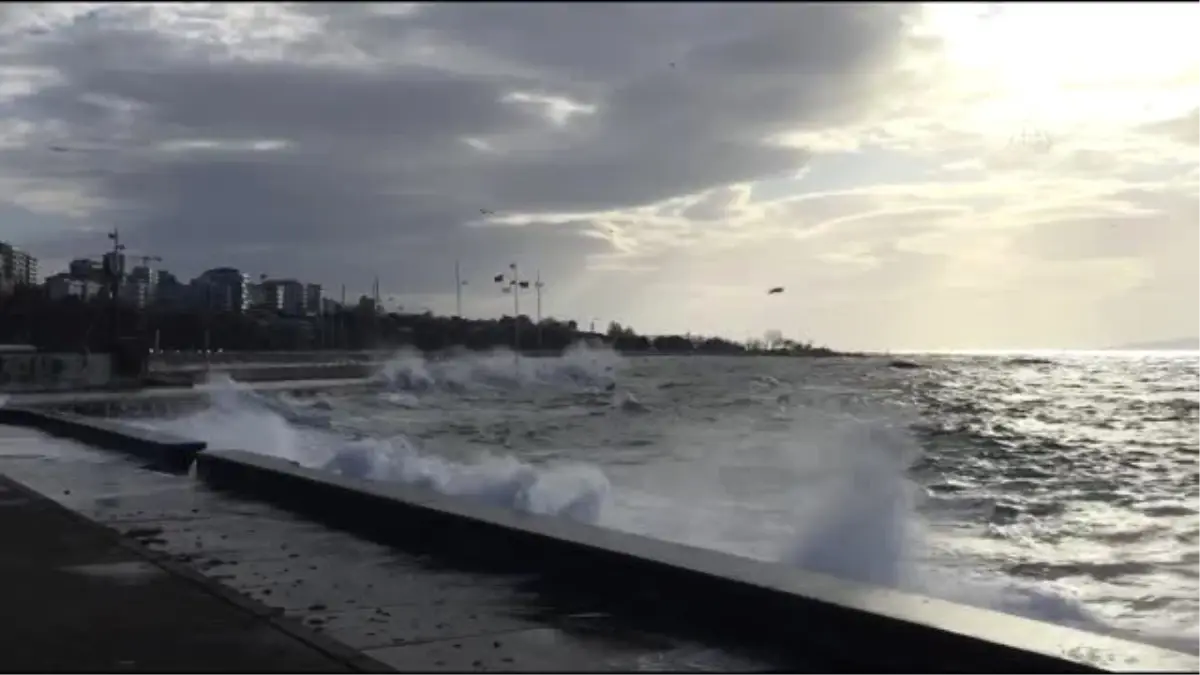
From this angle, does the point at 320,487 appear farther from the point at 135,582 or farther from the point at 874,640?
the point at 874,640

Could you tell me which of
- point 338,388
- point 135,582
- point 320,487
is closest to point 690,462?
point 320,487

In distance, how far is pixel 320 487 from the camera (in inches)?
431

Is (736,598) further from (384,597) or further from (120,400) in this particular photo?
(120,400)

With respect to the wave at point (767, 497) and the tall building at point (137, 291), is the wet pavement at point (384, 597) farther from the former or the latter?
the tall building at point (137, 291)

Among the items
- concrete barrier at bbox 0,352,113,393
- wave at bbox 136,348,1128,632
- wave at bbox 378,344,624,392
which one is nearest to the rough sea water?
wave at bbox 136,348,1128,632

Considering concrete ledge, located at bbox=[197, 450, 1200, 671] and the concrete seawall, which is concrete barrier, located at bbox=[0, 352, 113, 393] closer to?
the concrete seawall

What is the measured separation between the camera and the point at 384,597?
7.31 meters

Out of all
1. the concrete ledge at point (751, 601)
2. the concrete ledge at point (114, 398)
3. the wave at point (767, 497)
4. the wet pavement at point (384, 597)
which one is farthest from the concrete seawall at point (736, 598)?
the concrete ledge at point (114, 398)

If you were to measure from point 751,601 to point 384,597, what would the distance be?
7.15 ft

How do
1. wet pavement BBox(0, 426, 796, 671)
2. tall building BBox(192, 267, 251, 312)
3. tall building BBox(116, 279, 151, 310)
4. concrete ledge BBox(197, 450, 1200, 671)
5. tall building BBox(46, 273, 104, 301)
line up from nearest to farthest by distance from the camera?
concrete ledge BBox(197, 450, 1200, 671) → wet pavement BBox(0, 426, 796, 671) → tall building BBox(46, 273, 104, 301) → tall building BBox(116, 279, 151, 310) → tall building BBox(192, 267, 251, 312)

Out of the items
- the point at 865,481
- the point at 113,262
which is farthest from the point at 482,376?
the point at 865,481

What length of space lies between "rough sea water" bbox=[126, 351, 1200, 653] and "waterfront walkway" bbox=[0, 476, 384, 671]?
6086mm

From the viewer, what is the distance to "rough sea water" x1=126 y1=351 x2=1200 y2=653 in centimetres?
1216

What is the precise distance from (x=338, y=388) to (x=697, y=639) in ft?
173
